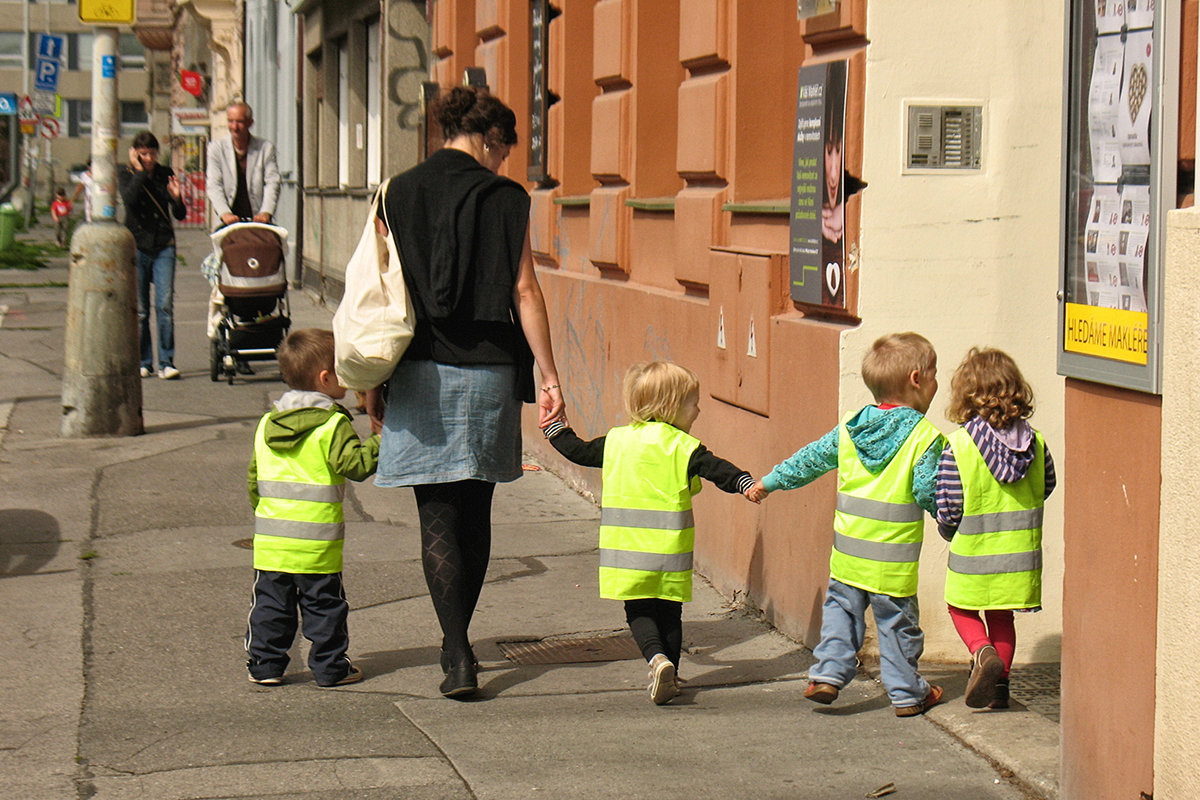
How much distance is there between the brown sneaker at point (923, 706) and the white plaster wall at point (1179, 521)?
4.57 feet

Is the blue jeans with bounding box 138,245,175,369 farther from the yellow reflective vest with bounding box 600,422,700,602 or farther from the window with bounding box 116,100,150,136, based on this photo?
the window with bounding box 116,100,150,136

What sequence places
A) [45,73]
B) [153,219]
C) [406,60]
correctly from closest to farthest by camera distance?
1. [153,219]
2. [406,60]
3. [45,73]

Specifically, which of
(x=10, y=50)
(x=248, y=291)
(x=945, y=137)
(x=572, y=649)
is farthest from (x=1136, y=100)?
(x=10, y=50)

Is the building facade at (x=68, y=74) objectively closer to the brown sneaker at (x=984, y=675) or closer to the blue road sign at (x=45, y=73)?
the blue road sign at (x=45, y=73)

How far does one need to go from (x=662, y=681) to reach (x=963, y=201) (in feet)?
5.82

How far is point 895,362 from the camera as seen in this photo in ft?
15.3

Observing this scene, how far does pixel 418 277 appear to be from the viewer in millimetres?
4848

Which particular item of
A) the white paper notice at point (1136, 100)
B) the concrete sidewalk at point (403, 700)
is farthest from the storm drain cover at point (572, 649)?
the white paper notice at point (1136, 100)

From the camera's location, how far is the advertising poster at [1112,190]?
11.2 ft

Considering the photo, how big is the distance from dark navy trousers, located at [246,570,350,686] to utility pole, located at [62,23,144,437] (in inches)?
199

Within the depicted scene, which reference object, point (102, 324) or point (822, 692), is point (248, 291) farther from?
point (822, 692)

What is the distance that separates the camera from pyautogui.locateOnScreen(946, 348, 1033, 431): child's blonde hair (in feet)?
15.0

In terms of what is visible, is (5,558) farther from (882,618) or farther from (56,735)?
(882,618)

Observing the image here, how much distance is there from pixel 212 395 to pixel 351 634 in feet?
21.9
